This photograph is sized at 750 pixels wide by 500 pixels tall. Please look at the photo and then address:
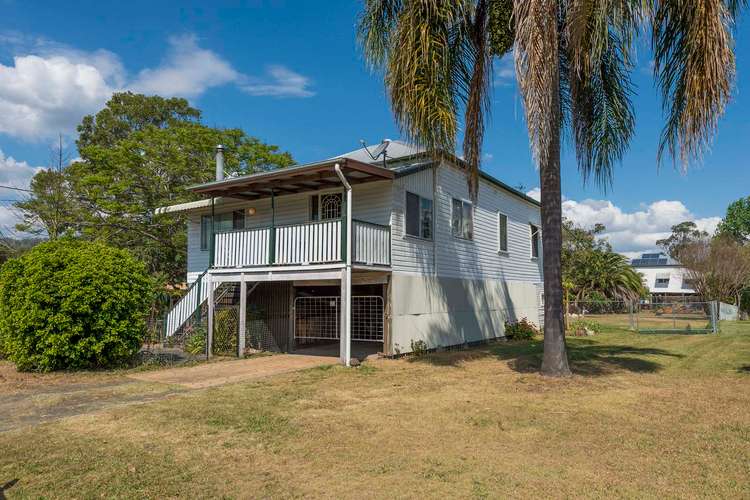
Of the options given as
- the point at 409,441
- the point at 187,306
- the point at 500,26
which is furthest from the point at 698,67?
the point at 187,306

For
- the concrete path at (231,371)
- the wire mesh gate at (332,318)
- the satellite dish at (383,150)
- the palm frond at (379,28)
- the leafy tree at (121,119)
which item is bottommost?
the concrete path at (231,371)

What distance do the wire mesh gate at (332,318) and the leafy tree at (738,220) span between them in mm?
57993

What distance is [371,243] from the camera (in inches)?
510

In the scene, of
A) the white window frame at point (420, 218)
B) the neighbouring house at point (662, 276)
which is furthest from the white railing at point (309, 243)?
the neighbouring house at point (662, 276)

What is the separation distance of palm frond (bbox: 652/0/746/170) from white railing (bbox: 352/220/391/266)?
6.60 meters

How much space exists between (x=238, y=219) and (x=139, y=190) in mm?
11673

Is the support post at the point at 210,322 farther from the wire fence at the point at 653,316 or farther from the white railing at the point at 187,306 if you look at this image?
the wire fence at the point at 653,316

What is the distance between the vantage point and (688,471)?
4914 mm

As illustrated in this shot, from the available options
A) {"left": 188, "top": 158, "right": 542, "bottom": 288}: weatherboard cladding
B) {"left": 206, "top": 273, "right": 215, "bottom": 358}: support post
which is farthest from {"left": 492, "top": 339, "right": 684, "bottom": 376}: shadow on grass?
{"left": 206, "top": 273, "right": 215, "bottom": 358}: support post

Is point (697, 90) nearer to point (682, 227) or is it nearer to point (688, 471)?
point (688, 471)

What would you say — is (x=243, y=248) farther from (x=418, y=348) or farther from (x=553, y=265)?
(x=553, y=265)

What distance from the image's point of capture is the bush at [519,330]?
19.7 m

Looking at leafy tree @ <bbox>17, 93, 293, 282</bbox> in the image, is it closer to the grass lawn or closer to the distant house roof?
the grass lawn

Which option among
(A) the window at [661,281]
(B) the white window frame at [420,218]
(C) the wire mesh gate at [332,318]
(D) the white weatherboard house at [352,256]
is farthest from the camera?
(A) the window at [661,281]
